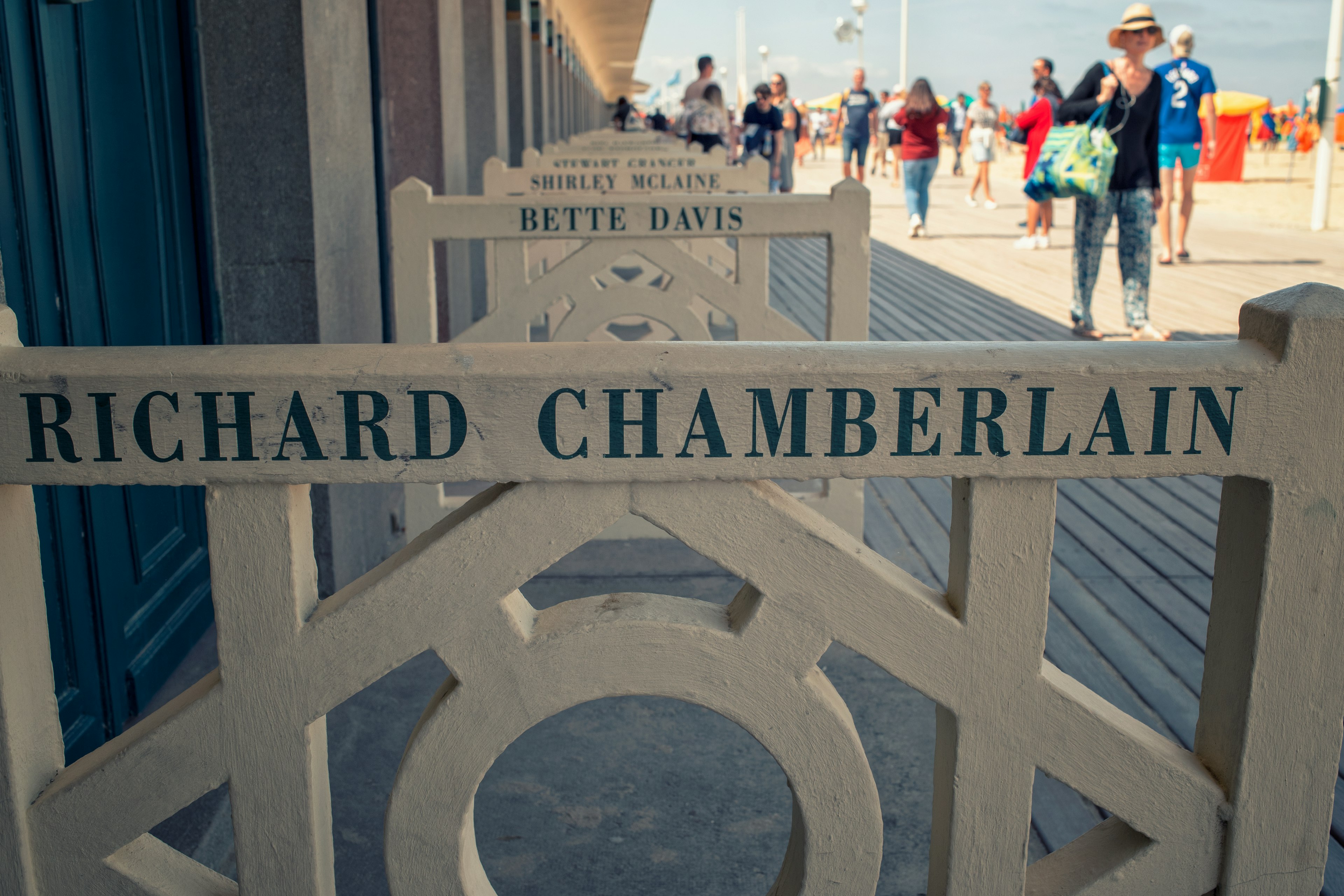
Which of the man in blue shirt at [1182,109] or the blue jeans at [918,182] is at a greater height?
the man in blue shirt at [1182,109]

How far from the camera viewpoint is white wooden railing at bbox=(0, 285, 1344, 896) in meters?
1.07

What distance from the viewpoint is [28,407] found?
1.07 meters

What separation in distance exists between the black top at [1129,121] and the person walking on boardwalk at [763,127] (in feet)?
24.3

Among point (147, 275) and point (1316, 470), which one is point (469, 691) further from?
point (147, 275)

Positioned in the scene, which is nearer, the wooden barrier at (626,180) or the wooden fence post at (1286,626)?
the wooden fence post at (1286,626)

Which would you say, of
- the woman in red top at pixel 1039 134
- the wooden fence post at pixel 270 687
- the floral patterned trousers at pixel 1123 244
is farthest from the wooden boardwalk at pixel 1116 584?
the woman in red top at pixel 1039 134

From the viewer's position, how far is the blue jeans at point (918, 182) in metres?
11.0

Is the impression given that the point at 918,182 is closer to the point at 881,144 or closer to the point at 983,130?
the point at 983,130

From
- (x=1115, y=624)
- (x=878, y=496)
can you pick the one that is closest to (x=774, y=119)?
(x=878, y=496)

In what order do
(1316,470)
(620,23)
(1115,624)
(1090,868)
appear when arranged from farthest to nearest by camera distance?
(620,23)
(1115,624)
(1090,868)
(1316,470)

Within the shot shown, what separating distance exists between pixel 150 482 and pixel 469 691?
1.18 feet

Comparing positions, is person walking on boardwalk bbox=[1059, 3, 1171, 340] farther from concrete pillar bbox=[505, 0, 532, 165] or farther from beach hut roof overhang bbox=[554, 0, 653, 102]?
beach hut roof overhang bbox=[554, 0, 653, 102]

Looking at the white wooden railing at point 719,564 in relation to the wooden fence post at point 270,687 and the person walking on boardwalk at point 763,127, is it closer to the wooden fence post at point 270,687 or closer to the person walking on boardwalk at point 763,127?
the wooden fence post at point 270,687

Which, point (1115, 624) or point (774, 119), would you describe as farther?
point (774, 119)
